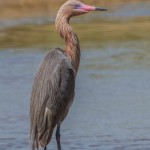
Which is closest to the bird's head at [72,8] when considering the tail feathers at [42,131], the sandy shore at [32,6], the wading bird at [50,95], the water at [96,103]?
the wading bird at [50,95]

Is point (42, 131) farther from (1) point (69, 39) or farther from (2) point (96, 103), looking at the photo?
(2) point (96, 103)

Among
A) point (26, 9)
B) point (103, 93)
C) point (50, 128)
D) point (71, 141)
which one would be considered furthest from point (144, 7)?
Answer: point (50, 128)

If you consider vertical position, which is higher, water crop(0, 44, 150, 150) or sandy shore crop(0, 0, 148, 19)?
water crop(0, 44, 150, 150)

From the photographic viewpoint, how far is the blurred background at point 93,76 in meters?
9.69

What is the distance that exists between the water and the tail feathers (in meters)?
1.88

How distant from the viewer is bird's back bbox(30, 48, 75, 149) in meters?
7.30

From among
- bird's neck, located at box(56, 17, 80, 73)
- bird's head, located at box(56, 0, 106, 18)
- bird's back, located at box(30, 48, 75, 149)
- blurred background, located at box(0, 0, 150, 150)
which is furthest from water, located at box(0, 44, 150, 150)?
bird's head, located at box(56, 0, 106, 18)

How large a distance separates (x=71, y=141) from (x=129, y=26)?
11.5 metres

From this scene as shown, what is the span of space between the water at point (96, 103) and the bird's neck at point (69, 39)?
1704mm

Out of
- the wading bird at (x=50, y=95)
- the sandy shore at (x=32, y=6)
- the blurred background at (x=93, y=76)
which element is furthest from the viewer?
the sandy shore at (x=32, y=6)

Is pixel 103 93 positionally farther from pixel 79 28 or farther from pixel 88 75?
pixel 79 28

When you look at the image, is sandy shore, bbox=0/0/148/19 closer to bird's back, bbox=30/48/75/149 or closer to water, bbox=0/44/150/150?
water, bbox=0/44/150/150

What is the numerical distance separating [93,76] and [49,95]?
627cm

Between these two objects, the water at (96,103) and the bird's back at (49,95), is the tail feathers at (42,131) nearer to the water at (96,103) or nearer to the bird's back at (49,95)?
the bird's back at (49,95)
